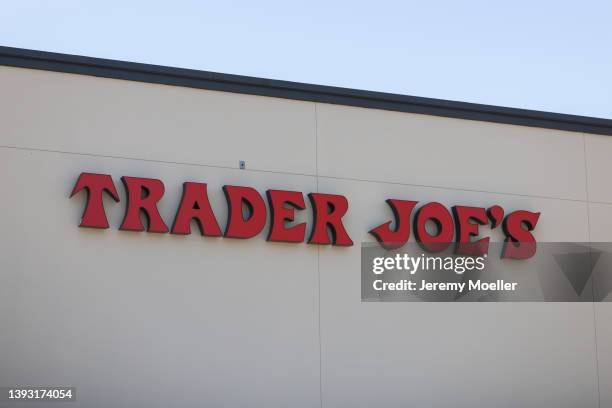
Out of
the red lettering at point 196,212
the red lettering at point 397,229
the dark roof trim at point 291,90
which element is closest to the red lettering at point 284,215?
the red lettering at point 196,212

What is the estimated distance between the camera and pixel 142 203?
14.3 meters

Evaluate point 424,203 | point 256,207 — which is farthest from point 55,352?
point 424,203

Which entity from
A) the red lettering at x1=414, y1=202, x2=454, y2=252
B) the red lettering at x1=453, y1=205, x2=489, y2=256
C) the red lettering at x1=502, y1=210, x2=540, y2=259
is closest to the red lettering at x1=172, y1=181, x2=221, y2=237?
the red lettering at x1=414, y1=202, x2=454, y2=252

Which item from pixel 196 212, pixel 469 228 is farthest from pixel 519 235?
pixel 196 212

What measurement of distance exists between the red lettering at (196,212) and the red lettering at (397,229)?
9.08 feet

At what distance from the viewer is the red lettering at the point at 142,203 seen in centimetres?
1424

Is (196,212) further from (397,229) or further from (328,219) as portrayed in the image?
(397,229)

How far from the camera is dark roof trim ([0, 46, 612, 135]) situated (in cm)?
1434

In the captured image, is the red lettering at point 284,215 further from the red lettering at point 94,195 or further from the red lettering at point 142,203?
the red lettering at point 94,195

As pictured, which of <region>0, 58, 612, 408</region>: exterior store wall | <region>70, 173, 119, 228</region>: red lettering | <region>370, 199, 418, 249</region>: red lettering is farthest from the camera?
<region>370, 199, 418, 249</region>: red lettering

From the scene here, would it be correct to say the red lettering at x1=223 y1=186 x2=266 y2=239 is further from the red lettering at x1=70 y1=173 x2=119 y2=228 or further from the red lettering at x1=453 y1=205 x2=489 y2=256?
the red lettering at x1=453 y1=205 x2=489 y2=256

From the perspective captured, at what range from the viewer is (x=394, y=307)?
637 inches

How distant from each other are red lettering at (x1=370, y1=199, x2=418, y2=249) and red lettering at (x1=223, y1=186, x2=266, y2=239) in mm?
2010

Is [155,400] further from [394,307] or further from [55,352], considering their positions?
[394,307]
